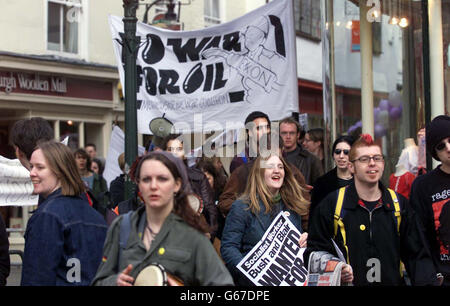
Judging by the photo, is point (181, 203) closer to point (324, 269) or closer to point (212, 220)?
point (324, 269)

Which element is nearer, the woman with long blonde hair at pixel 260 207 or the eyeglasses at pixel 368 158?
the eyeglasses at pixel 368 158

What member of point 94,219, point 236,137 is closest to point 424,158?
point 236,137

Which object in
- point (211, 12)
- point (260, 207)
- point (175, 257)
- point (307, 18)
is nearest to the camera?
point (175, 257)

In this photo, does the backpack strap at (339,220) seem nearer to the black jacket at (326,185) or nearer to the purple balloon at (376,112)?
the black jacket at (326,185)

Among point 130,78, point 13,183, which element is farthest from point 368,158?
point 13,183

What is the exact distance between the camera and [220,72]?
11305 mm

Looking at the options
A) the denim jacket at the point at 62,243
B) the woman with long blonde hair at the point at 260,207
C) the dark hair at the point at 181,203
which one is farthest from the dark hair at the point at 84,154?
the dark hair at the point at 181,203

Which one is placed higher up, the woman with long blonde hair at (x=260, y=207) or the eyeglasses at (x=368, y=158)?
the eyeglasses at (x=368, y=158)

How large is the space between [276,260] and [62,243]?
5.90ft

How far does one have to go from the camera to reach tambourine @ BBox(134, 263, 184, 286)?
392 centimetres

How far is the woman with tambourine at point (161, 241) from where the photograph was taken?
13.4 feet

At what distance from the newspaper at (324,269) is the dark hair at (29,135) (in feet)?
6.55

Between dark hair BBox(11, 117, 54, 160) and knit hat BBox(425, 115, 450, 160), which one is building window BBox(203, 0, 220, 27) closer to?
dark hair BBox(11, 117, 54, 160)

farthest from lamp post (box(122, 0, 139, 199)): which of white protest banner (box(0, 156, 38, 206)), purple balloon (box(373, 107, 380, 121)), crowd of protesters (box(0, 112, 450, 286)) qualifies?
purple balloon (box(373, 107, 380, 121))
